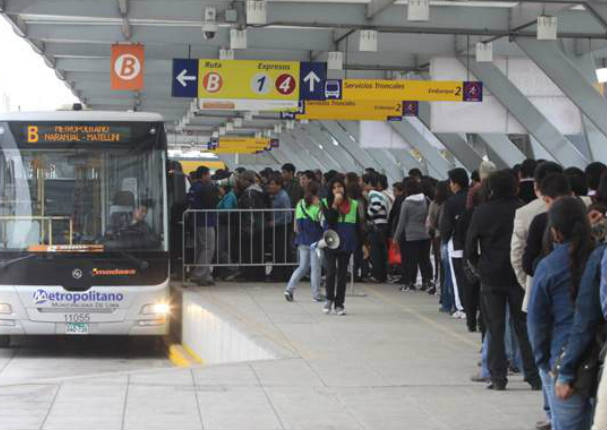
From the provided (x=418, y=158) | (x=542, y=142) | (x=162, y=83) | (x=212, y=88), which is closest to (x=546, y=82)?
(x=542, y=142)

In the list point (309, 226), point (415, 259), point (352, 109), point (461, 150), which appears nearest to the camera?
point (309, 226)

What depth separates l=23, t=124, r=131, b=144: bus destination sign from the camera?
16219 mm

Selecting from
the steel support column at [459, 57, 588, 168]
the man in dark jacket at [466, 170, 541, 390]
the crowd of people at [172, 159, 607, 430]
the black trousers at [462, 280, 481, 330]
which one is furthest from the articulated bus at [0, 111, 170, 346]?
the steel support column at [459, 57, 588, 168]

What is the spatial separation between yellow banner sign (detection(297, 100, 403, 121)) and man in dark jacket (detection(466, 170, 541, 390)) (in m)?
21.2

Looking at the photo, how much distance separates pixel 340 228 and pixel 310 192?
1.32 m

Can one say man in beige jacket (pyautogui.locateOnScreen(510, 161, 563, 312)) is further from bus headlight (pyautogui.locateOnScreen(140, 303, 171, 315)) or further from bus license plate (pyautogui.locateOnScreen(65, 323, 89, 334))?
bus license plate (pyautogui.locateOnScreen(65, 323, 89, 334))

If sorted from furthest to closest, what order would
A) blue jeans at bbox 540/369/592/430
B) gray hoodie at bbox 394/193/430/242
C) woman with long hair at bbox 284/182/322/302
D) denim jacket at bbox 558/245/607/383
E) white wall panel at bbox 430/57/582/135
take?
white wall panel at bbox 430/57/582/135 < gray hoodie at bbox 394/193/430/242 < woman with long hair at bbox 284/182/322/302 < blue jeans at bbox 540/369/592/430 < denim jacket at bbox 558/245/607/383

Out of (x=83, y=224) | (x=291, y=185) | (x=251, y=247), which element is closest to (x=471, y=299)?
(x=83, y=224)

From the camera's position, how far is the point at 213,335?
15.3 m

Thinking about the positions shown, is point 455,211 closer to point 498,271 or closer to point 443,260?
point 443,260

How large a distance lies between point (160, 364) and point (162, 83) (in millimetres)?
23520

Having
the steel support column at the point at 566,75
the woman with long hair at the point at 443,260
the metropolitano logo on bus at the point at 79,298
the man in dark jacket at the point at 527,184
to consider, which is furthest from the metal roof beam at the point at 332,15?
the man in dark jacket at the point at 527,184

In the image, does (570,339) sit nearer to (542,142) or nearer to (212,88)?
(212,88)

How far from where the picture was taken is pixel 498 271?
10.1 meters
